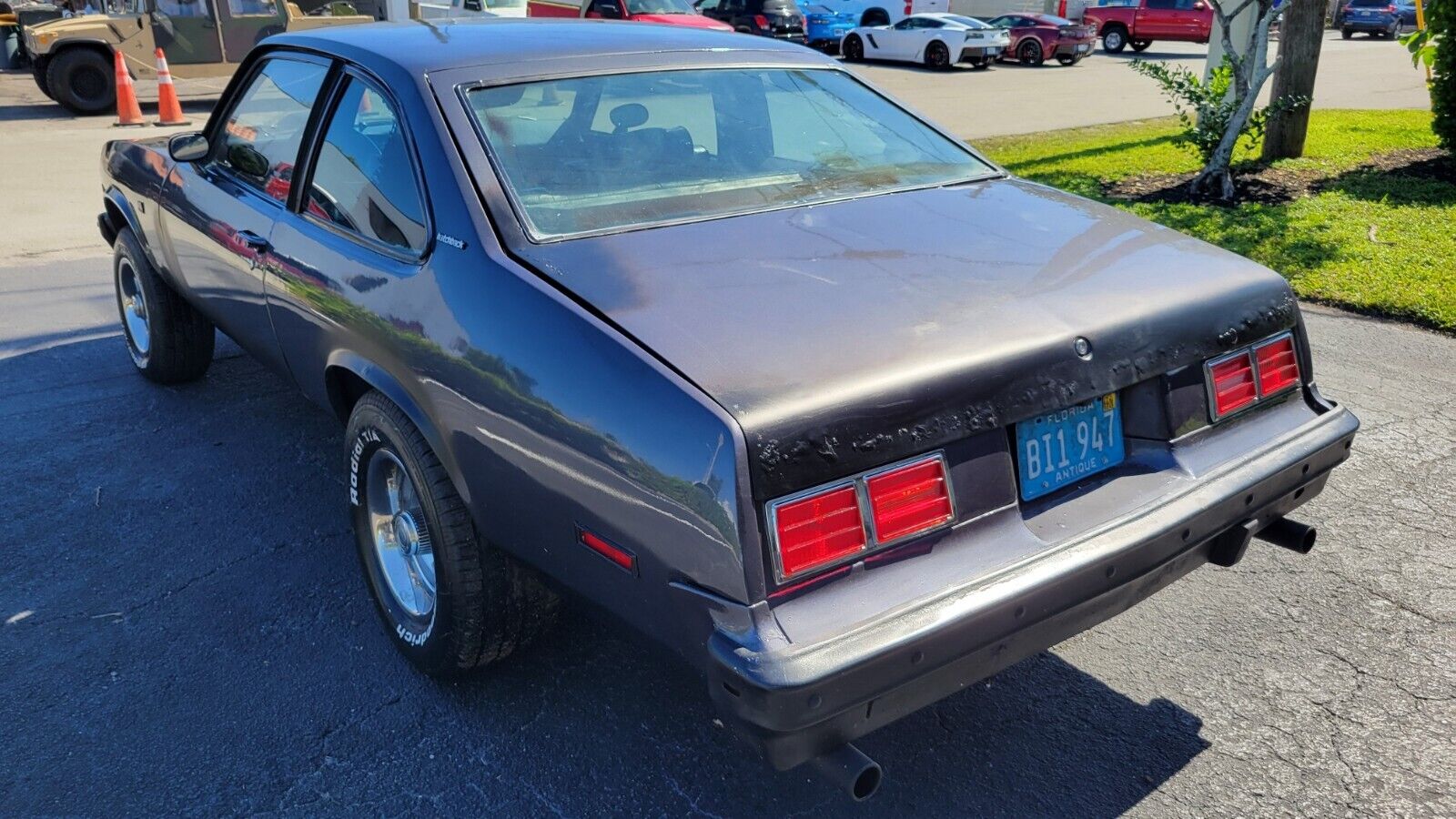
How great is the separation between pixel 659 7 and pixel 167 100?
845cm

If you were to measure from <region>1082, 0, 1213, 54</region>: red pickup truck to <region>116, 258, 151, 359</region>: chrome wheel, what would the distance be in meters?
29.1

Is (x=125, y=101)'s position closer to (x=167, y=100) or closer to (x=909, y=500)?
(x=167, y=100)

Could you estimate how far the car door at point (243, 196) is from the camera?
365 centimetres

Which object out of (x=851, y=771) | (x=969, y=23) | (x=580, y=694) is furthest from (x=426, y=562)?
(x=969, y=23)

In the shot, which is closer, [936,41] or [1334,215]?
[1334,215]

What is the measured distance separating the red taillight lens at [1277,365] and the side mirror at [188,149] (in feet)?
12.3

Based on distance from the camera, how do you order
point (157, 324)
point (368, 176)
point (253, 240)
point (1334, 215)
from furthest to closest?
point (1334, 215) < point (157, 324) < point (253, 240) < point (368, 176)

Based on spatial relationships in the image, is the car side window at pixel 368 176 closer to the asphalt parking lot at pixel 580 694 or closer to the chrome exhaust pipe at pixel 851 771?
the asphalt parking lot at pixel 580 694

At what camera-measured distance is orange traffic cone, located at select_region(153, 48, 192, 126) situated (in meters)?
13.5

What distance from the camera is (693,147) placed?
3252 millimetres

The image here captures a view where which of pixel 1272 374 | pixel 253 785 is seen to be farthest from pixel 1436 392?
pixel 253 785

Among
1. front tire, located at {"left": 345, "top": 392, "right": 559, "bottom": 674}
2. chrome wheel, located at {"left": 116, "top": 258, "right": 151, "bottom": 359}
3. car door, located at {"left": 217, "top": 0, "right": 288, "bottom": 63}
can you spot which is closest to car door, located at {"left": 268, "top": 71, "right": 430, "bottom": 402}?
front tire, located at {"left": 345, "top": 392, "right": 559, "bottom": 674}

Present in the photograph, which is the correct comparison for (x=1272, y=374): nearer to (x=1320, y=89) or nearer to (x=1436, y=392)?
(x=1436, y=392)

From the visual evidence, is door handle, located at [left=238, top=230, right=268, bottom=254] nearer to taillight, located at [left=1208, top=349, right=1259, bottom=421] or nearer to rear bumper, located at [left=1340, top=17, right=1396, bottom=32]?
taillight, located at [left=1208, top=349, right=1259, bottom=421]
